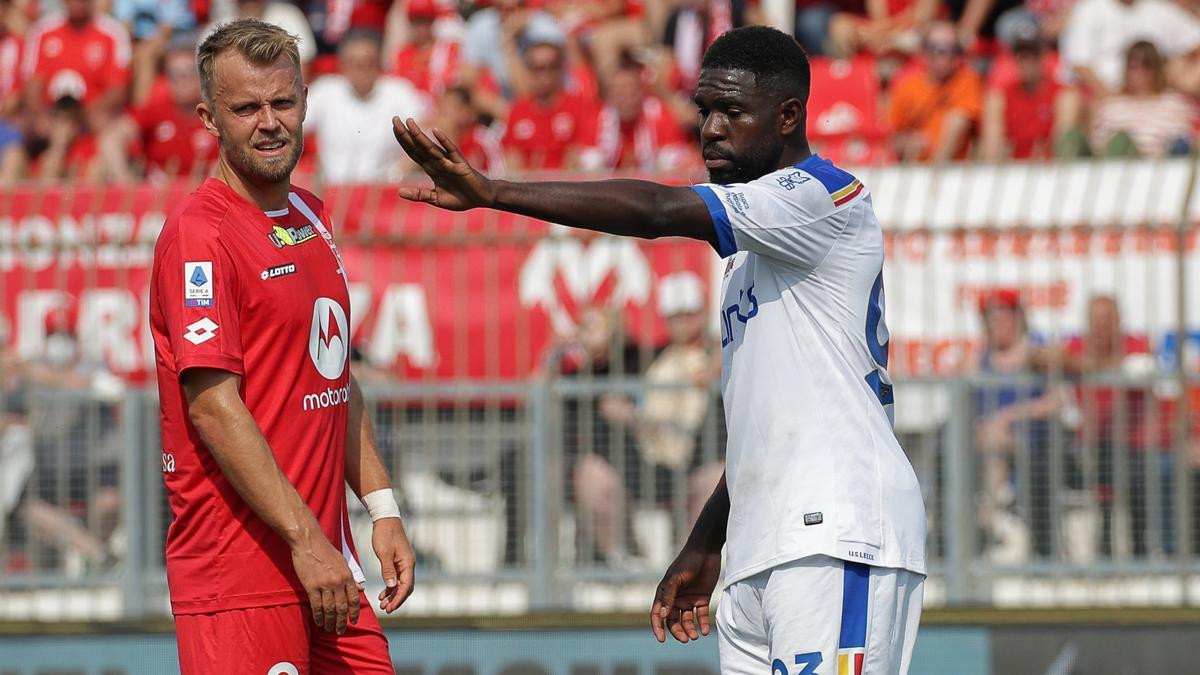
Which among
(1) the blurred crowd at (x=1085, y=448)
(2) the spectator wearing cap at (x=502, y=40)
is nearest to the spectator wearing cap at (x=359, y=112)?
(2) the spectator wearing cap at (x=502, y=40)

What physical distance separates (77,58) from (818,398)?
38.7 ft

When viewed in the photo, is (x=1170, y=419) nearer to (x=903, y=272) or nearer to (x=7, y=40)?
(x=903, y=272)

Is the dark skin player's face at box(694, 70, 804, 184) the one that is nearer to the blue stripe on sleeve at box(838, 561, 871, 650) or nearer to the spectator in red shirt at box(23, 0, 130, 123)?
the blue stripe on sleeve at box(838, 561, 871, 650)

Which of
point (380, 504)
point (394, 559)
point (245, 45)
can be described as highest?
point (245, 45)

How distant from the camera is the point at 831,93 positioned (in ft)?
41.2

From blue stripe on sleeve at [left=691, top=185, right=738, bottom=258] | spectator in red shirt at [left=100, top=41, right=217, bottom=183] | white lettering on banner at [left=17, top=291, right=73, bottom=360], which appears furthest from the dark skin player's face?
spectator in red shirt at [left=100, top=41, right=217, bottom=183]

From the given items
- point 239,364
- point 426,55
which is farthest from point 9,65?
point 239,364

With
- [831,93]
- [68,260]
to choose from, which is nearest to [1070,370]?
[831,93]

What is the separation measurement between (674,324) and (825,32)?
5.90m

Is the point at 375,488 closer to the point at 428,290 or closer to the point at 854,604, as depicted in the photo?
the point at 854,604

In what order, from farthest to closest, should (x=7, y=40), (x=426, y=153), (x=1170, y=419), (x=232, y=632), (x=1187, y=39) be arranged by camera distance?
(x=7, y=40) < (x=1187, y=39) < (x=1170, y=419) < (x=232, y=632) < (x=426, y=153)

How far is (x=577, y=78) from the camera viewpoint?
13.5 meters

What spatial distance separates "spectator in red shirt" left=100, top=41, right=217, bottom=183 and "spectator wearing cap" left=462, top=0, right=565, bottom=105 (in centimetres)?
216

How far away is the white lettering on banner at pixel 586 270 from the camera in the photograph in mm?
9281
